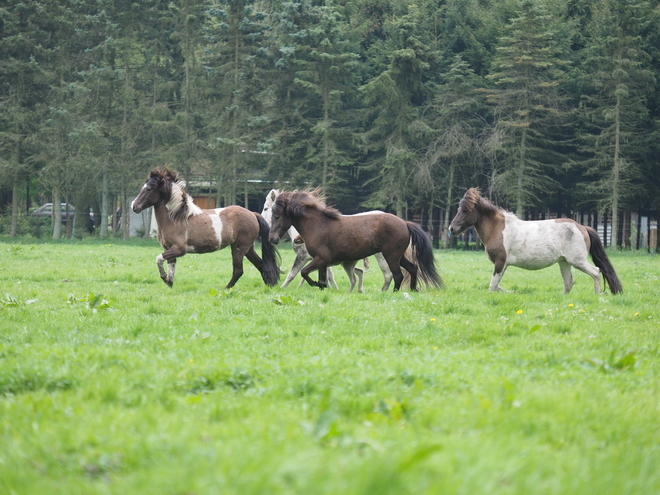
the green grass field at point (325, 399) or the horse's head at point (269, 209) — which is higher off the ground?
the horse's head at point (269, 209)

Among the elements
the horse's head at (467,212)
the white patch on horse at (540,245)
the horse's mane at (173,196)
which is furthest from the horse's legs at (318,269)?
the white patch on horse at (540,245)

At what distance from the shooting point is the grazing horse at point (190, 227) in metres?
12.8

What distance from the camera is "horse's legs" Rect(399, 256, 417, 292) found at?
1273 cm

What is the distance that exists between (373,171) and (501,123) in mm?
8039

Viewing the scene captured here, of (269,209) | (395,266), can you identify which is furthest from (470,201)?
(269,209)

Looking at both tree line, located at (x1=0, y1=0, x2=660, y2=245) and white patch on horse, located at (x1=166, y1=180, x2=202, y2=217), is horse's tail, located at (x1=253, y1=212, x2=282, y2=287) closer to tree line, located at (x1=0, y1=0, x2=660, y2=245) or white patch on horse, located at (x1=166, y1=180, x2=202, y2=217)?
white patch on horse, located at (x1=166, y1=180, x2=202, y2=217)

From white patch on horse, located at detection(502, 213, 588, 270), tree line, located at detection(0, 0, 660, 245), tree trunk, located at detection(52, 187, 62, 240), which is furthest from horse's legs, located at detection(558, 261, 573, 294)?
tree trunk, located at detection(52, 187, 62, 240)

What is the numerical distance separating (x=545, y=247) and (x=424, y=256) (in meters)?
2.22

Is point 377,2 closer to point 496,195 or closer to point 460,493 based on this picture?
point 496,195

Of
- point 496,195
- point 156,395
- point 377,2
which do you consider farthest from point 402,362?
point 377,2

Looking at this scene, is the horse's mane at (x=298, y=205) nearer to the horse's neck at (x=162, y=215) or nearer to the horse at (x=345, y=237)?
the horse at (x=345, y=237)

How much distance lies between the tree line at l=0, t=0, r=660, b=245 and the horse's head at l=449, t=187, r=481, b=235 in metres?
23.4

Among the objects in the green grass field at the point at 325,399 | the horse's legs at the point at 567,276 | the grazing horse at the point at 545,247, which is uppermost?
the grazing horse at the point at 545,247

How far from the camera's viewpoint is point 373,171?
40.5 metres
